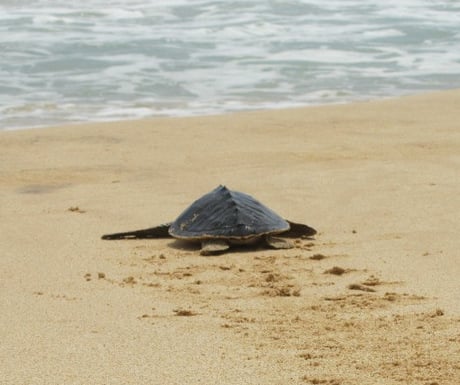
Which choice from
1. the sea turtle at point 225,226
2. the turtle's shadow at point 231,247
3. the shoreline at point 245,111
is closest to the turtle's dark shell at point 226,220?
the sea turtle at point 225,226

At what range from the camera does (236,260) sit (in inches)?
227

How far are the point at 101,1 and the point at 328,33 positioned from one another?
27.8 ft

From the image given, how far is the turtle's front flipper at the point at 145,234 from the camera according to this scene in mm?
6293

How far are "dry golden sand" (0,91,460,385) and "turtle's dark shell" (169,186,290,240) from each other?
0.14m

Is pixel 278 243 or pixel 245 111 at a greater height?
pixel 245 111

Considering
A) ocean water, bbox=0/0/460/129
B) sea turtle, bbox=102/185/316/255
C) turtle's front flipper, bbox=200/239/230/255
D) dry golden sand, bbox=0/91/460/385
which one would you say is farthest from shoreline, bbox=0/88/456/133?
turtle's front flipper, bbox=200/239/230/255

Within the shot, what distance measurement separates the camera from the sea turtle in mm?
5945

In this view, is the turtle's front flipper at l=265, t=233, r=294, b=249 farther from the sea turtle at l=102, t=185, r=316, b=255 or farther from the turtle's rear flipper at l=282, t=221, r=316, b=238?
the turtle's rear flipper at l=282, t=221, r=316, b=238

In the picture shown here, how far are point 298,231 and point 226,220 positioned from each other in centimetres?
50

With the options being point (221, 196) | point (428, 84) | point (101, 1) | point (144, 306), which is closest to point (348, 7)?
point (101, 1)

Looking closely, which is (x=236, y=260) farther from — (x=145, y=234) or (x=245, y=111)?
(x=245, y=111)

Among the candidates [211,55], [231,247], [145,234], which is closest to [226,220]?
[231,247]

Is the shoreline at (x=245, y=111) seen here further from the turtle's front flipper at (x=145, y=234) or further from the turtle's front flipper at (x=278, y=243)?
the turtle's front flipper at (x=278, y=243)

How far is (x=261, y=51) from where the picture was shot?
1662 centimetres
